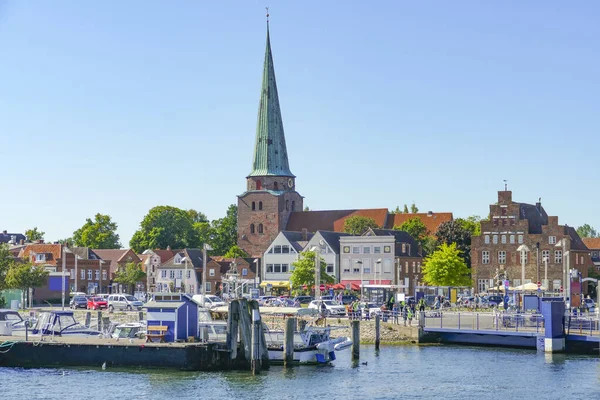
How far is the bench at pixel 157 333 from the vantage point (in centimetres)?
5484

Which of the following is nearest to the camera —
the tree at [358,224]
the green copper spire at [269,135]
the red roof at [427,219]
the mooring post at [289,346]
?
the mooring post at [289,346]

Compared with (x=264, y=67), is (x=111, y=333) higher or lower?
lower

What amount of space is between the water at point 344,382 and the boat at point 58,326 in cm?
421

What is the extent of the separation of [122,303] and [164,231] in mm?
68545

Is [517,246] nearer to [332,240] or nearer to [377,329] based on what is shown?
[332,240]

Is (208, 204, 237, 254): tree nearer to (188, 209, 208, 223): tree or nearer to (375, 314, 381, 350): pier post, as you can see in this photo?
(188, 209, 208, 223): tree

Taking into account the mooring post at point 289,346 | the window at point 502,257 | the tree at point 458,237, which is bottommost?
the mooring post at point 289,346

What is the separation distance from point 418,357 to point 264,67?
96.5 metres

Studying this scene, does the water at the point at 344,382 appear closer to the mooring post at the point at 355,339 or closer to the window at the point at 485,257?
the mooring post at the point at 355,339

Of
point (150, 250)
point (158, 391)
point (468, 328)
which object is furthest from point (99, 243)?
point (158, 391)

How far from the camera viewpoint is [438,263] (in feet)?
378

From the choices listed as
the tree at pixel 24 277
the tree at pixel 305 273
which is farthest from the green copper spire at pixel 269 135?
the tree at pixel 24 277

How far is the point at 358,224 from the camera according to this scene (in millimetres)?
155625

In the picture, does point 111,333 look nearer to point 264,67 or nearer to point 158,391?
point 158,391
